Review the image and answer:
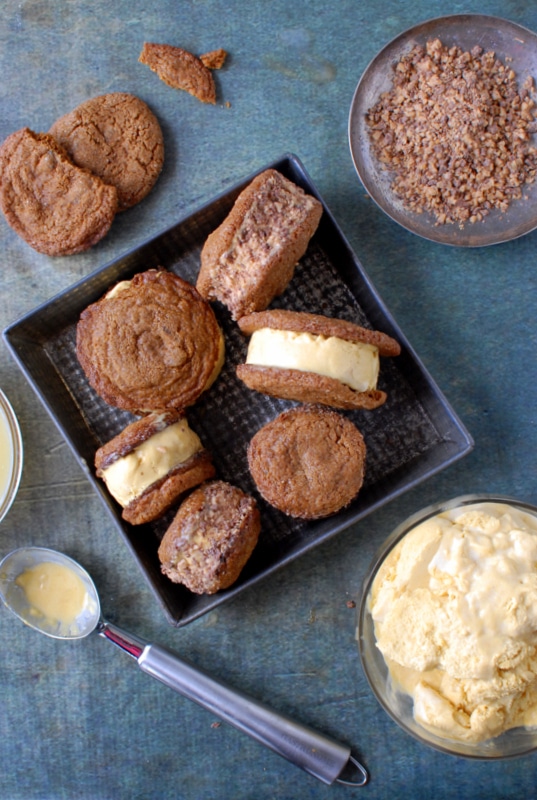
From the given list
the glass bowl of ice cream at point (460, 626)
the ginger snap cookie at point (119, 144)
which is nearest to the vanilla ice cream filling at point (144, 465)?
the glass bowl of ice cream at point (460, 626)

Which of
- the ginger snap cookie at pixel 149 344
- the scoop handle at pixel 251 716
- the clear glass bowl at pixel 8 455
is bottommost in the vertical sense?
the scoop handle at pixel 251 716

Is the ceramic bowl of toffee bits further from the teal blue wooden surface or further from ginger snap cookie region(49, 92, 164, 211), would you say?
ginger snap cookie region(49, 92, 164, 211)

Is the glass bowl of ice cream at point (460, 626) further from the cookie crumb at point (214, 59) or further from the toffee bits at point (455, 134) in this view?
the cookie crumb at point (214, 59)

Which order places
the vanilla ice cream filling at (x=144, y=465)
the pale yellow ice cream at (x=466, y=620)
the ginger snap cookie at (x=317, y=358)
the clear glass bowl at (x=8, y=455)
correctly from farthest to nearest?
the clear glass bowl at (x=8, y=455) → the vanilla ice cream filling at (x=144, y=465) → the ginger snap cookie at (x=317, y=358) → the pale yellow ice cream at (x=466, y=620)

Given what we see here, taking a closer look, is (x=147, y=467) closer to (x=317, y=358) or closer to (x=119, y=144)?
(x=317, y=358)

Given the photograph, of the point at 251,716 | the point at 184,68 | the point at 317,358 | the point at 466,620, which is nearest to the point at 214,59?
the point at 184,68

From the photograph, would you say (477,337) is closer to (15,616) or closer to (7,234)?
(7,234)

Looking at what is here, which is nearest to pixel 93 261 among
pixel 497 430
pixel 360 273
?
pixel 360 273
